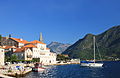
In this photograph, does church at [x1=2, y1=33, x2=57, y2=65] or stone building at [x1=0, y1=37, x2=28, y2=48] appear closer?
church at [x1=2, y1=33, x2=57, y2=65]

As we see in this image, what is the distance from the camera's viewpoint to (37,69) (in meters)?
88.4

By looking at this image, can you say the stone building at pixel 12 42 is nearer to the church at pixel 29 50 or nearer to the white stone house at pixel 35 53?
the church at pixel 29 50

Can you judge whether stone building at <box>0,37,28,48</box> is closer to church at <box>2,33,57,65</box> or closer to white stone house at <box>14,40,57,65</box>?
church at <box>2,33,57,65</box>

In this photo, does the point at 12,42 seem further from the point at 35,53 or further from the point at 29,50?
the point at 29,50

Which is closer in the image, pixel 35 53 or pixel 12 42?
pixel 35 53

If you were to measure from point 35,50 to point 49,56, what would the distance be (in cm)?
1827

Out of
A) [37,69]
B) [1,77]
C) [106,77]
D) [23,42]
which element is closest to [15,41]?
[23,42]

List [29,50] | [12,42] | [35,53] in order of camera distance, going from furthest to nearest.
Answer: [12,42] < [35,53] < [29,50]

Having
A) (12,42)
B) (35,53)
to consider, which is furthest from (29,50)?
(12,42)

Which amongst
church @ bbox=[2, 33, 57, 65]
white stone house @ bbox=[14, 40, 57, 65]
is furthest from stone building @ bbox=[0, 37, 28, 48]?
white stone house @ bbox=[14, 40, 57, 65]

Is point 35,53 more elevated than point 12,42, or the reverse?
point 12,42

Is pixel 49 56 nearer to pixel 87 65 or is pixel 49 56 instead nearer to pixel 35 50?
pixel 35 50

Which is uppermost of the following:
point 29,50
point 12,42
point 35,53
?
point 12,42

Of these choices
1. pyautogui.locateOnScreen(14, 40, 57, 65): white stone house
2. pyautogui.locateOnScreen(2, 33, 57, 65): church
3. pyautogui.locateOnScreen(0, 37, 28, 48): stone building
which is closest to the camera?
pyautogui.locateOnScreen(14, 40, 57, 65): white stone house
